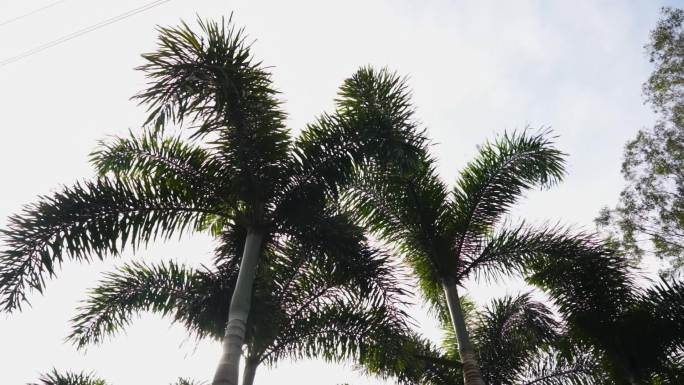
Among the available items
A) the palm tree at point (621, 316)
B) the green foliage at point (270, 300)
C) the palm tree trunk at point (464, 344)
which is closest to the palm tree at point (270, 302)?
the green foliage at point (270, 300)

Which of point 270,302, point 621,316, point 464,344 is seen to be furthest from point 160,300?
point 621,316

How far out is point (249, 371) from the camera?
812 centimetres

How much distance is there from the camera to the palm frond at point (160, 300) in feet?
23.5

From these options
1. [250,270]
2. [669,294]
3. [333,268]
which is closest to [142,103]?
[250,270]

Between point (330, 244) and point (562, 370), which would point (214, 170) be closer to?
point (330, 244)

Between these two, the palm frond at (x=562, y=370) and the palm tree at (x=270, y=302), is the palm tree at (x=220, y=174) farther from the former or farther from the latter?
the palm frond at (x=562, y=370)

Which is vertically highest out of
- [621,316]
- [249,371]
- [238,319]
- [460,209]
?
[460,209]

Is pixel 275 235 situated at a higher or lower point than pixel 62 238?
higher

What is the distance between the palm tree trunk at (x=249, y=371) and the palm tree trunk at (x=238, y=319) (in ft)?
8.11

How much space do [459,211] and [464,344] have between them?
7.62ft

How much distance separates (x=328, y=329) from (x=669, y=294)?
18.6 ft

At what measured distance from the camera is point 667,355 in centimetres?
812

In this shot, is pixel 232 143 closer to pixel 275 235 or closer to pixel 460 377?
pixel 275 235

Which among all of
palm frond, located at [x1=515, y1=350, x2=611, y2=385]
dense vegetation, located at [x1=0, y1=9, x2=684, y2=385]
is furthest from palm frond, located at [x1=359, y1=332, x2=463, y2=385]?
palm frond, located at [x1=515, y1=350, x2=611, y2=385]
